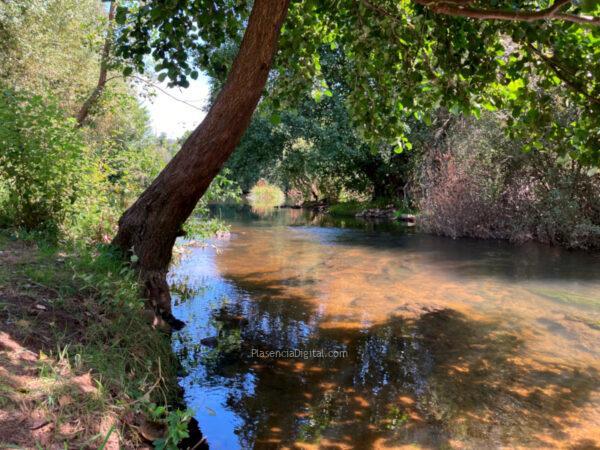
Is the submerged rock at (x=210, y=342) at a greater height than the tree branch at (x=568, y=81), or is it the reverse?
the tree branch at (x=568, y=81)

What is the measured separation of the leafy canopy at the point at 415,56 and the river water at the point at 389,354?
277cm

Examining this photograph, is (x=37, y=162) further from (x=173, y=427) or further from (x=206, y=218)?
(x=173, y=427)

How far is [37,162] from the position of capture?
6.74 metres

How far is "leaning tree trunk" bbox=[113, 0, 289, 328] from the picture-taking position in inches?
207

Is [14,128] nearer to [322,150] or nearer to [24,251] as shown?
[24,251]

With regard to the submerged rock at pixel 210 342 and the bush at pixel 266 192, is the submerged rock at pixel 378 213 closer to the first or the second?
the submerged rock at pixel 210 342

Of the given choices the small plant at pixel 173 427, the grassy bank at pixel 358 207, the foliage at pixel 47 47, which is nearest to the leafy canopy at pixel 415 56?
the small plant at pixel 173 427

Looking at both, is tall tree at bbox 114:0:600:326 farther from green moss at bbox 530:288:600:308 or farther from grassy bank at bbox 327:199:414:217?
grassy bank at bbox 327:199:414:217

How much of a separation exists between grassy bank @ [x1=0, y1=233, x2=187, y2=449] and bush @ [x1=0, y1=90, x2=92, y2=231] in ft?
4.78

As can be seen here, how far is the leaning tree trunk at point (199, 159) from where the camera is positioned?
5.26 meters

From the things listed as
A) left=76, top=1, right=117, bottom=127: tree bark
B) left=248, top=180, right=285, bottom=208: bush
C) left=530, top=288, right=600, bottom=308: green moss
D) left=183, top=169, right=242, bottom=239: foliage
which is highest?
left=76, top=1, right=117, bottom=127: tree bark

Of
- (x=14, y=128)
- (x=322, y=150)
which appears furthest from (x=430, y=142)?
(x=14, y=128)

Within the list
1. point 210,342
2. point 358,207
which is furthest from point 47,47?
point 358,207

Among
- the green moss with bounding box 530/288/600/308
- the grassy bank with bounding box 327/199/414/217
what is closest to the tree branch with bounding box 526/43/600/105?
the green moss with bounding box 530/288/600/308
